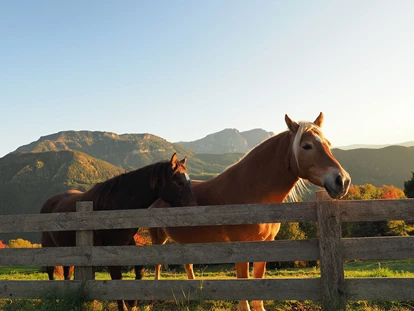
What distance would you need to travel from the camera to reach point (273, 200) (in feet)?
15.3

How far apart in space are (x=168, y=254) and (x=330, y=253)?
2.12 m

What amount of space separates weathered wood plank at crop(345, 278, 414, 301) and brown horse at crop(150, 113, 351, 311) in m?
1.15

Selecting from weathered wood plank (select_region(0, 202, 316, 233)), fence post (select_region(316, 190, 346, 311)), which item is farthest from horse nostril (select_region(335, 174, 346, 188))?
weathered wood plank (select_region(0, 202, 316, 233))

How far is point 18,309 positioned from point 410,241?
5.38m

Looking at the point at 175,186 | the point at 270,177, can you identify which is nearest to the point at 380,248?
the point at 270,177

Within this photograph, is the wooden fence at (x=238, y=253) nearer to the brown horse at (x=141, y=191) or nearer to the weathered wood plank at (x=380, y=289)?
the weathered wood plank at (x=380, y=289)

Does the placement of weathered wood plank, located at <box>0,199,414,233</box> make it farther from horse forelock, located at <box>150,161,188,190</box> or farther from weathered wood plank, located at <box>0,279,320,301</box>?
horse forelock, located at <box>150,161,188,190</box>

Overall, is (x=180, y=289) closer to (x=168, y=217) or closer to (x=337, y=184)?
(x=168, y=217)

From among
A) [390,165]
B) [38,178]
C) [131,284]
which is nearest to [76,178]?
[38,178]

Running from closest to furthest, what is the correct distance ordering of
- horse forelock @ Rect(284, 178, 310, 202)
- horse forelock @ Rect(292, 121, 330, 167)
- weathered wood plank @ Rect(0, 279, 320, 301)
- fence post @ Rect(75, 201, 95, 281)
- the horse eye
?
1. weathered wood plank @ Rect(0, 279, 320, 301)
2. the horse eye
3. horse forelock @ Rect(292, 121, 330, 167)
4. fence post @ Rect(75, 201, 95, 281)
5. horse forelock @ Rect(284, 178, 310, 202)

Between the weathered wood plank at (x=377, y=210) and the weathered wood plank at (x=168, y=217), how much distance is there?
412mm

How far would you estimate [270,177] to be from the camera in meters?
4.68

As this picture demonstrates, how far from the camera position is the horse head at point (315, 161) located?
3.73m

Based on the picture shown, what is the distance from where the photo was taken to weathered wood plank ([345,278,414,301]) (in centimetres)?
371
